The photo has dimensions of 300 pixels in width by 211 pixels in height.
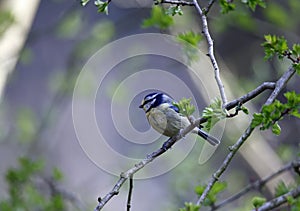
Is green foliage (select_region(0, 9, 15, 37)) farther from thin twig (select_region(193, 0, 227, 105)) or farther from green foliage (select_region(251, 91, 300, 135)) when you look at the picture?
green foliage (select_region(251, 91, 300, 135))

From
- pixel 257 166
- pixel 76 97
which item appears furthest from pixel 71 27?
pixel 257 166

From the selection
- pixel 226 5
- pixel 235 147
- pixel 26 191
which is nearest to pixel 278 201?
pixel 235 147

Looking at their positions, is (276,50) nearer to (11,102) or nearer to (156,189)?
(156,189)

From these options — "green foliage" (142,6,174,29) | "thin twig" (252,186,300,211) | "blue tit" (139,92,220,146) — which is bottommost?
"thin twig" (252,186,300,211)

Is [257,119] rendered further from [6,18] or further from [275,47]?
[6,18]

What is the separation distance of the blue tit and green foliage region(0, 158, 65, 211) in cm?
66

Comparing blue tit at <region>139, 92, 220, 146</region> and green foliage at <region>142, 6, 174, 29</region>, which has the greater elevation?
green foliage at <region>142, 6, 174, 29</region>

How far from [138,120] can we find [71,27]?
82cm

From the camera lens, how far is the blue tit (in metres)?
2.64

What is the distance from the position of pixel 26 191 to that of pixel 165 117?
1.06m

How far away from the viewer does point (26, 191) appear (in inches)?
134

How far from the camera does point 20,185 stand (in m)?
3.28

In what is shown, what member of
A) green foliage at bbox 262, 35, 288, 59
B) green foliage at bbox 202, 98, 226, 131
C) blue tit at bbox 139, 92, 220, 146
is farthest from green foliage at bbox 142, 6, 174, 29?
green foliage at bbox 202, 98, 226, 131

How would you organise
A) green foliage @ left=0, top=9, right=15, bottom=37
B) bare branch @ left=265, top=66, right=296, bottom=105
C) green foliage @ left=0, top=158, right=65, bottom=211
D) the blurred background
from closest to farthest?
bare branch @ left=265, top=66, right=296, bottom=105 < green foliage @ left=0, top=158, right=65, bottom=211 < green foliage @ left=0, top=9, right=15, bottom=37 < the blurred background
